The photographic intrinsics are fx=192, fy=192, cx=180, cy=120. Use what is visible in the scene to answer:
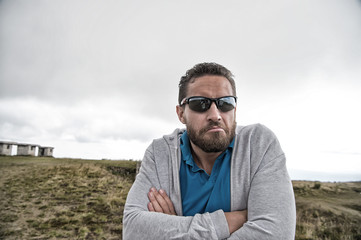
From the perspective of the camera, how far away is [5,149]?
88.5 ft

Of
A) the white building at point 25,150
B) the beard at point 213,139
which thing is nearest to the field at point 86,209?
the beard at point 213,139

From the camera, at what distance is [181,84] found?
280cm

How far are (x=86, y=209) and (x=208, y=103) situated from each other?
947cm

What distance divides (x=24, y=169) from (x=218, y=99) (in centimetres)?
2181

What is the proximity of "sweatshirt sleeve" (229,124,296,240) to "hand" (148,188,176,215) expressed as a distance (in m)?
0.71

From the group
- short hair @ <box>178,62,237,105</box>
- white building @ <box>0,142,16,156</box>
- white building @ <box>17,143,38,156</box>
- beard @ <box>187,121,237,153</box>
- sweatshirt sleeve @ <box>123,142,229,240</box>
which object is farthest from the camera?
white building @ <box>17,143,38,156</box>

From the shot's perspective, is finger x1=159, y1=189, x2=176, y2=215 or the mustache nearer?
finger x1=159, y1=189, x2=176, y2=215

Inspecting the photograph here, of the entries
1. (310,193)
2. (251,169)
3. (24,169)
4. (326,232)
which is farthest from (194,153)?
(24,169)

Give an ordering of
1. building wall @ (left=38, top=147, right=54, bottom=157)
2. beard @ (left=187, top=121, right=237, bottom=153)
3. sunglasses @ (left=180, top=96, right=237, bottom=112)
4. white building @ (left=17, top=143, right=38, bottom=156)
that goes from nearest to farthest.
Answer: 1. beard @ (left=187, top=121, right=237, bottom=153)
2. sunglasses @ (left=180, top=96, right=237, bottom=112)
3. white building @ (left=17, top=143, right=38, bottom=156)
4. building wall @ (left=38, top=147, right=54, bottom=157)

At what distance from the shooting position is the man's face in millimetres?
2234

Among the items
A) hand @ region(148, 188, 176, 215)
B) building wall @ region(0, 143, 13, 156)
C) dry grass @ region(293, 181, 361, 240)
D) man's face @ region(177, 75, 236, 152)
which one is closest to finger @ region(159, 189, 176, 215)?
hand @ region(148, 188, 176, 215)

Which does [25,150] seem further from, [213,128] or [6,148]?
[213,128]

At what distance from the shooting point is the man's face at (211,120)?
2234mm

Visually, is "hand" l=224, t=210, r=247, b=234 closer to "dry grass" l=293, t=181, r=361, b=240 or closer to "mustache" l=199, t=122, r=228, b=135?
"mustache" l=199, t=122, r=228, b=135
